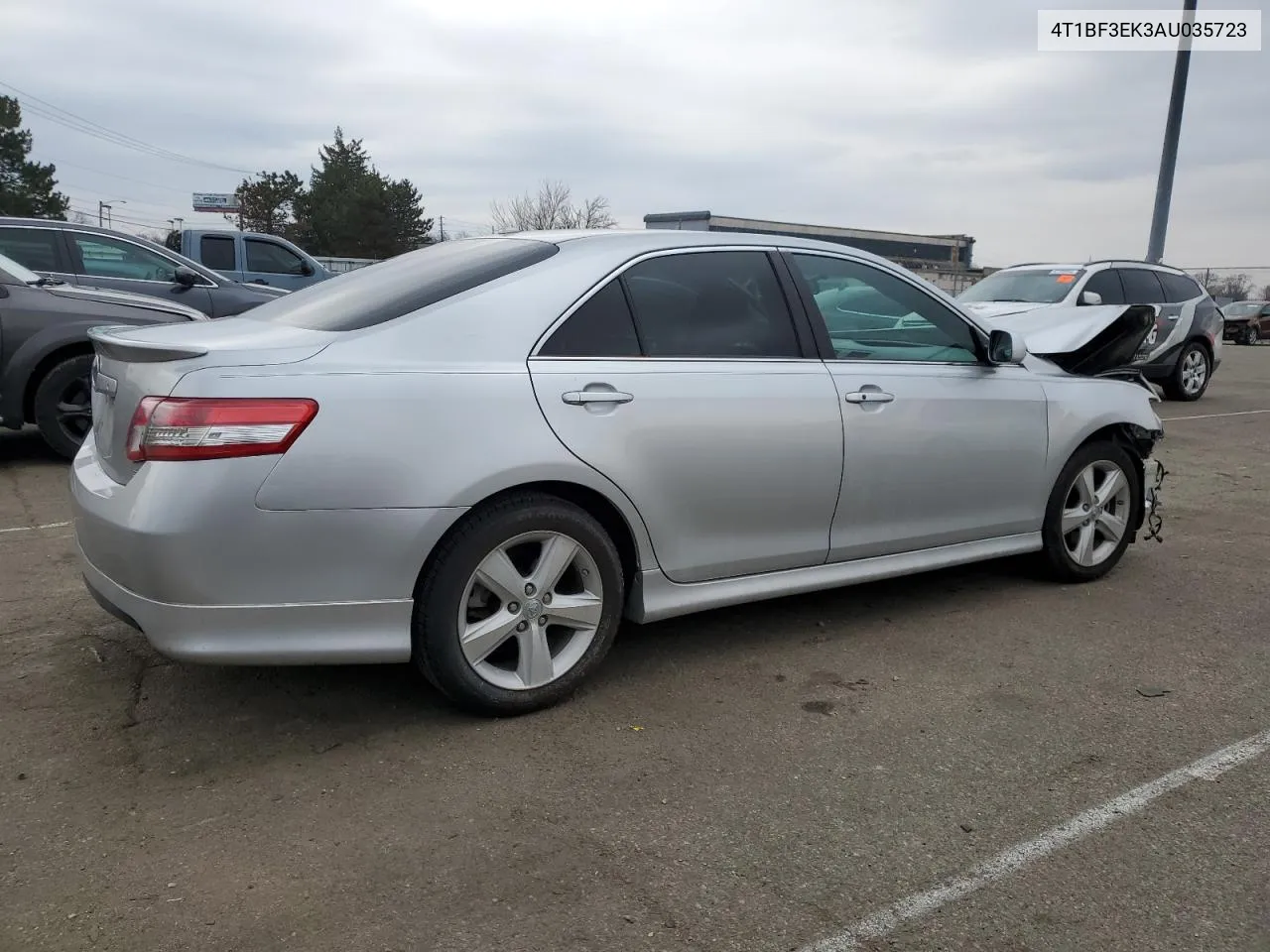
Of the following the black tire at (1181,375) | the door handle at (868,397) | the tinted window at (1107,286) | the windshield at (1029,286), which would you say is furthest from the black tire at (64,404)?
the black tire at (1181,375)

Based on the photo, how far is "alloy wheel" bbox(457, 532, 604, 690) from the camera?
3.22 metres

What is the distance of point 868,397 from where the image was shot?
404cm

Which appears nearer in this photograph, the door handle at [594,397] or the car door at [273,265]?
the door handle at [594,397]

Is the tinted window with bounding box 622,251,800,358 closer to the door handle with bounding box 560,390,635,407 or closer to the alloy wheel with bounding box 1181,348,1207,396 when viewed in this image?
the door handle with bounding box 560,390,635,407

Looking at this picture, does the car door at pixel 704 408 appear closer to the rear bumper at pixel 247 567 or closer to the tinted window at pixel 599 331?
the tinted window at pixel 599 331

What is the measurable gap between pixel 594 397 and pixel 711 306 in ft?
2.32

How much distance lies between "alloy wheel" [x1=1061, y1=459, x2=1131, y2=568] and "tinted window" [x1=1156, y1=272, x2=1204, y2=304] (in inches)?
357

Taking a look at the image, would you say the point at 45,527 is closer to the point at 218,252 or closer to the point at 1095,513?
the point at 1095,513

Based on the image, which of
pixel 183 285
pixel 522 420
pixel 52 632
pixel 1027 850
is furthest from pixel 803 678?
pixel 183 285

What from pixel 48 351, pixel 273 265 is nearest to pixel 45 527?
pixel 48 351

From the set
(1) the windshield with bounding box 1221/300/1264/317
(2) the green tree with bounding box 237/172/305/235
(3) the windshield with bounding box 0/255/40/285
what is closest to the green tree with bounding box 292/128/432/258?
(2) the green tree with bounding box 237/172/305/235

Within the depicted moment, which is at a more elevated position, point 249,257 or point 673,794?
point 249,257

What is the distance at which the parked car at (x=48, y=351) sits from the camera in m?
6.99

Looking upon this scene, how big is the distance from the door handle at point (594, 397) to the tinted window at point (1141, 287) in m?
10.4
